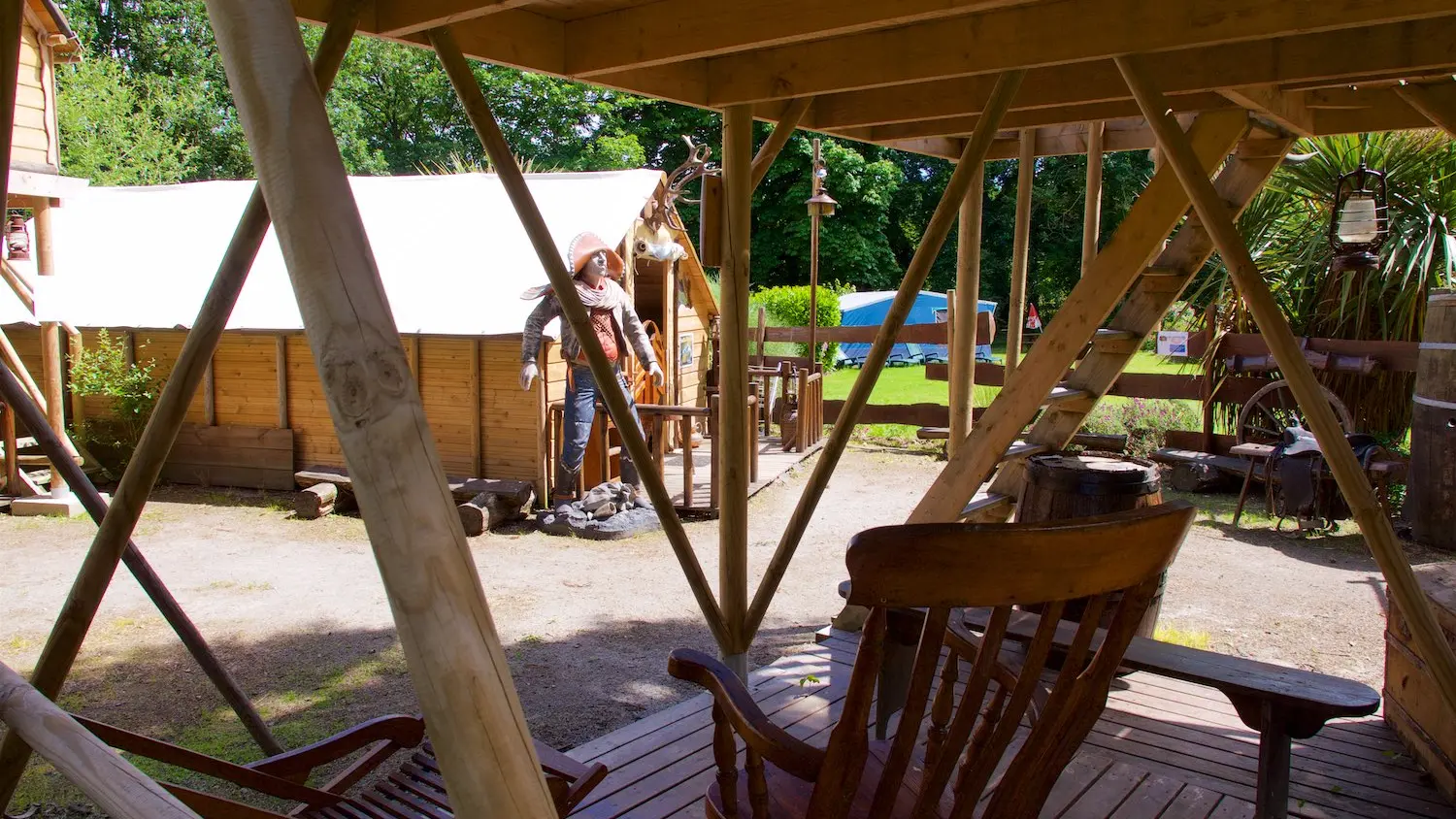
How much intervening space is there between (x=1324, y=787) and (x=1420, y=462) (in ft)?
17.3

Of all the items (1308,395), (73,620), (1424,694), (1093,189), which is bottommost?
(1424,694)

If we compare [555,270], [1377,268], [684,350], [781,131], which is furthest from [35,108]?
[1377,268]

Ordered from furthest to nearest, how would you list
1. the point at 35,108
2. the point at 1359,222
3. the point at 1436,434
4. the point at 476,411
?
the point at 35,108
the point at 476,411
the point at 1436,434
the point at 1359,222

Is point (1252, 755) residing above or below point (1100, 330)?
below

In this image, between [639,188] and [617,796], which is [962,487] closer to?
[617,796]

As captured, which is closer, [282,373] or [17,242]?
[282,373]

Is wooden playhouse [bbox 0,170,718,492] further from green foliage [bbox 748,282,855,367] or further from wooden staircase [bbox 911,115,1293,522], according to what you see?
green foliage [bbox 748,282,855,367]

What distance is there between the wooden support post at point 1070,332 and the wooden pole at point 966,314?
1282 mm

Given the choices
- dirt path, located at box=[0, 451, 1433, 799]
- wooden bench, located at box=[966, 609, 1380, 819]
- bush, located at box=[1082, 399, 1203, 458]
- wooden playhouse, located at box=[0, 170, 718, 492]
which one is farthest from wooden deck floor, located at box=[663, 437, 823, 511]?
wooden bench, located at box=[966, 609, 1380, 819]

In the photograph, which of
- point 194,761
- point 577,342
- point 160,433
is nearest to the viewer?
point 194,761

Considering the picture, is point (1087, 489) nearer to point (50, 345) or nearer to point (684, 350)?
point (684, 350)

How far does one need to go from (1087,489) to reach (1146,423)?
26.7 ft

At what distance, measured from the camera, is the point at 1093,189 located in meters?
6.06

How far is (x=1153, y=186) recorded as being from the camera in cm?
447
